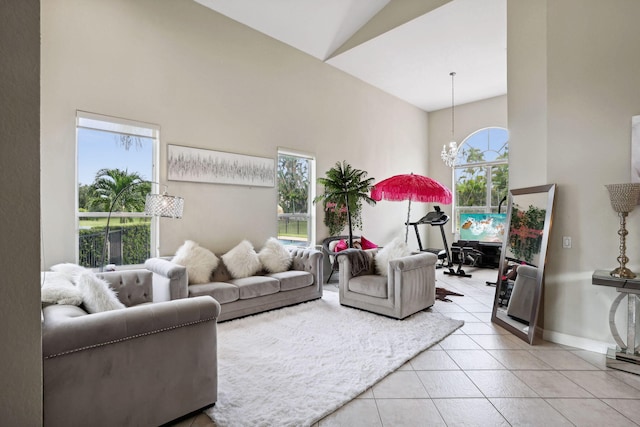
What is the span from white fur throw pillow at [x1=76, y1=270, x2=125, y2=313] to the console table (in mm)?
3783

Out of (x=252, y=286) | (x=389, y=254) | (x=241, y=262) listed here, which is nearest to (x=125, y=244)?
(x=241, y=262)

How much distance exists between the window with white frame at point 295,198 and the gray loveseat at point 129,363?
3537 mm

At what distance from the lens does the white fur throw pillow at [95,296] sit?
80.8 inches

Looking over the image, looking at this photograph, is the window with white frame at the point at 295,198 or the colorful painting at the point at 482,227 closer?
the window with white frame at the point at 295,198

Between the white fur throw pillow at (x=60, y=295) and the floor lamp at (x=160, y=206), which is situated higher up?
the floor lamp at (x=160, y=206)

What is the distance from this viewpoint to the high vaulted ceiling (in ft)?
15.2

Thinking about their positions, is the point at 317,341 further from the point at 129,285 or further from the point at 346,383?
the point at 129,285

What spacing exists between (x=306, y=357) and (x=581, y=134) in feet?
10.9

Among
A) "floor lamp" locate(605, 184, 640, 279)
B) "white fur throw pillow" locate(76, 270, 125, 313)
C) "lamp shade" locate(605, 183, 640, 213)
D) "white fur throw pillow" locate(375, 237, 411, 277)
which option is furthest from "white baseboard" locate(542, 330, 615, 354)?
"white fur throw pillow" locate(76, 270, 125, 313)

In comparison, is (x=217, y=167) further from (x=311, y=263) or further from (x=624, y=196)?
(x=624, y=196)

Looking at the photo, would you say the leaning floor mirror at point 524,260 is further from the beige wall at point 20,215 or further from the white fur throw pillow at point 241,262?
the beige wall at point 20,215

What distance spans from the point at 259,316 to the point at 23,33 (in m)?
3.33

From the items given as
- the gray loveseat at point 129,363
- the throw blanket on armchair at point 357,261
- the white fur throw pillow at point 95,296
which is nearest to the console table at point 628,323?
the throw blanket on armchair at point 357,261

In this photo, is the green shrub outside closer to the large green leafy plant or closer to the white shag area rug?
the white shag area rug
